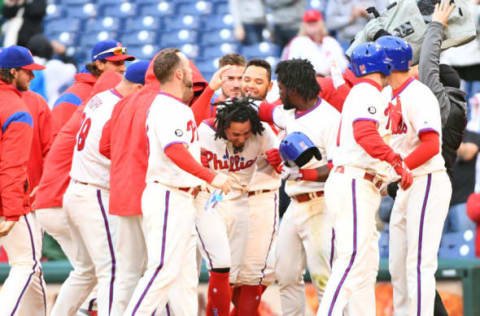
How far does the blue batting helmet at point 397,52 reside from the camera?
616 centimetres

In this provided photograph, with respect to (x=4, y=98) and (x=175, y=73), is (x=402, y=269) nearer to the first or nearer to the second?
(x=175, y=73)

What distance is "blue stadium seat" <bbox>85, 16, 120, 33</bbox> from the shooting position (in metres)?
14.1

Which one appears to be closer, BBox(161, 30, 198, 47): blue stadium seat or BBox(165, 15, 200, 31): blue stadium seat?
BBox(161, 30, 198, 47): blue stadium seat

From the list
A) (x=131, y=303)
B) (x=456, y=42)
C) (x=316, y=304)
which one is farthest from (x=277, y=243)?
(x=456, y=42)

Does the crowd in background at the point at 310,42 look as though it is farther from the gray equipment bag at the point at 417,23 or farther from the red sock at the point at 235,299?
the red sock at the point at 235,299

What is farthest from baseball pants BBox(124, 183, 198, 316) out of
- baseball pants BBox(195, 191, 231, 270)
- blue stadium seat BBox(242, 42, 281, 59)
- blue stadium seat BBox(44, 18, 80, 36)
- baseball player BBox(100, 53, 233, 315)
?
blue stadium seat BBox(44, 18, 80, 36)

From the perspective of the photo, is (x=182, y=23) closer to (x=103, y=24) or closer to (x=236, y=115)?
(x=103, y=24)

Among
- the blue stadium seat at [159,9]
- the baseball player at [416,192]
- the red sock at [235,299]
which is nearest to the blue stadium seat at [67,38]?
the blue stadium seat at [159,9]

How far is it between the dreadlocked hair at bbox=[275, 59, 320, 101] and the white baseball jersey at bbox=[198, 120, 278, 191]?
50 centimetres

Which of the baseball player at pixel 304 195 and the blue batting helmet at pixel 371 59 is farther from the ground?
the blue batting helmet at pixel 371 59

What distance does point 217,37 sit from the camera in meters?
13.0

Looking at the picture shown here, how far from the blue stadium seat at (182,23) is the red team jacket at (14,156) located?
6.90 m

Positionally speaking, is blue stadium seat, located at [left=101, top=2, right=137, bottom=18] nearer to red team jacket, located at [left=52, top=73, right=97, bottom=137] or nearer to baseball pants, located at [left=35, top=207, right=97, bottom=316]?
red team jacket, located at [left=52, top=73, right=97, bottom=137]

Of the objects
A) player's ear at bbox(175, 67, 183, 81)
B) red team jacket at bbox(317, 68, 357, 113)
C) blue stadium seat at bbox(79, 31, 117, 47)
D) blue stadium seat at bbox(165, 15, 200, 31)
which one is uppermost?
blue stadium seat at bbox(165, 15, 200, 31)
